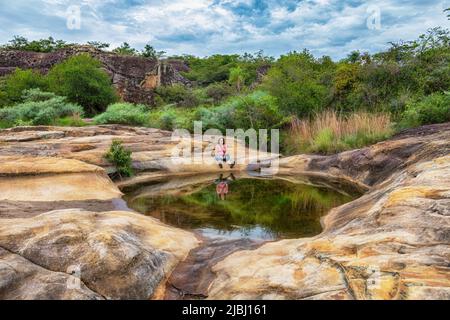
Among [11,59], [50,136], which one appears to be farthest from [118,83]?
[50,136]

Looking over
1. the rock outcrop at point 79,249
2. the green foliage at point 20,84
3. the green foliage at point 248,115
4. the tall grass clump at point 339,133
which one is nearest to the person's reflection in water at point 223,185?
the rock outcrop at point 79,249

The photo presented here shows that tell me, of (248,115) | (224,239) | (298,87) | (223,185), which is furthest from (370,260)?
(248,115)

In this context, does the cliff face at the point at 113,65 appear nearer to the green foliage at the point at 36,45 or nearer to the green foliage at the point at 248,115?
the green foliage at the point at 36,45

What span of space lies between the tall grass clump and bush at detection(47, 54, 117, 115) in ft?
37.3

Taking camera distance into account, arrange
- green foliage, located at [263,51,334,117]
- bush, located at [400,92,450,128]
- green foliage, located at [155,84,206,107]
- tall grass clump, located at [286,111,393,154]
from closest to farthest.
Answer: bush, located at [400,92,450,128] < tall grass clump, located at [286,111,393,154] < green foliage, located at [263,51,334,117] < green foliage, located at [155,84,206,107]

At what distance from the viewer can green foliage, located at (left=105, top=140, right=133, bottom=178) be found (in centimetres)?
1009

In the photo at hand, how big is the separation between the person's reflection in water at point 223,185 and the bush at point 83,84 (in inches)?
459

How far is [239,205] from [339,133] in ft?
19.1

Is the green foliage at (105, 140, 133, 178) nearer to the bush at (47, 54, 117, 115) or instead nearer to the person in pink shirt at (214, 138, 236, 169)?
the person in pink shirt at (214, 138, 236, 169)

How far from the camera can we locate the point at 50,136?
11.5m

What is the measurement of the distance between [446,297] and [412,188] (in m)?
2.43

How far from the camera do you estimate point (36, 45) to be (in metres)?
32.6

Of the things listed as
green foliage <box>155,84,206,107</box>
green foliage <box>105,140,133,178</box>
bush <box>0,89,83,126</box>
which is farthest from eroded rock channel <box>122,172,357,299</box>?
green foliage <box>155,84,206,107</box>

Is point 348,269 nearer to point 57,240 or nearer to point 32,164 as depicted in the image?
point 57,240
